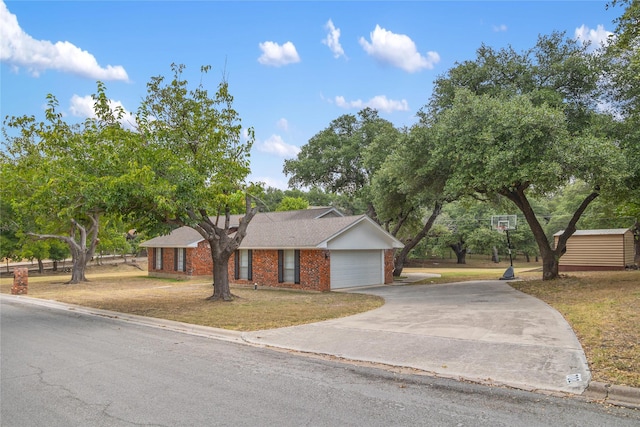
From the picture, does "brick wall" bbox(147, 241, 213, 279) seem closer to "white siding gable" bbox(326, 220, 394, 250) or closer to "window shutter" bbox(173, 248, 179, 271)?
"window shutter" bbox(173, 248, 179, 271)

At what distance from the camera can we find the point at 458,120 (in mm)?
17469

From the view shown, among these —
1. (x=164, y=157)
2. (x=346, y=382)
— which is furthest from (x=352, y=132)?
(x=346, y=382)

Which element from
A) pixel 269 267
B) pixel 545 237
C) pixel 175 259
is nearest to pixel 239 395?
pixel 269 267

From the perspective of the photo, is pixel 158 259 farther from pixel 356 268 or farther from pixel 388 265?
pixel 388 265

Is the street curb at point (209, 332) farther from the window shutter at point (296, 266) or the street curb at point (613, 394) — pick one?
the window shutter at point (296, 266)

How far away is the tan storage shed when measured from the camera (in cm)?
2711

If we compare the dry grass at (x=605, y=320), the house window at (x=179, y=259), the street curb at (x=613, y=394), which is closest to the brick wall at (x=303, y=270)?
the house window at (x=179, y=259)

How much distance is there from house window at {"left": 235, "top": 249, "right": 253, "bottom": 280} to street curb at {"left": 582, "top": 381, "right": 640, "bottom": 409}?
20.8 metres

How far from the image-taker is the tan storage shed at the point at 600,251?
27.1 metres

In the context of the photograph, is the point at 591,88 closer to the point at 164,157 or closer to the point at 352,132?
the point at 164,157

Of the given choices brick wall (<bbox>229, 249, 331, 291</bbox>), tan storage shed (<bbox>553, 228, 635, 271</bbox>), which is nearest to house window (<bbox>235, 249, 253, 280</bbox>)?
brick wall (<bbox>229, 249, 331, 291</bbox>)

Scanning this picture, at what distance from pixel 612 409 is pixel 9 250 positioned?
42144 mm

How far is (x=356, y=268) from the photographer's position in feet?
77.6

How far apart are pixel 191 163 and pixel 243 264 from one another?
1111 centimetres
